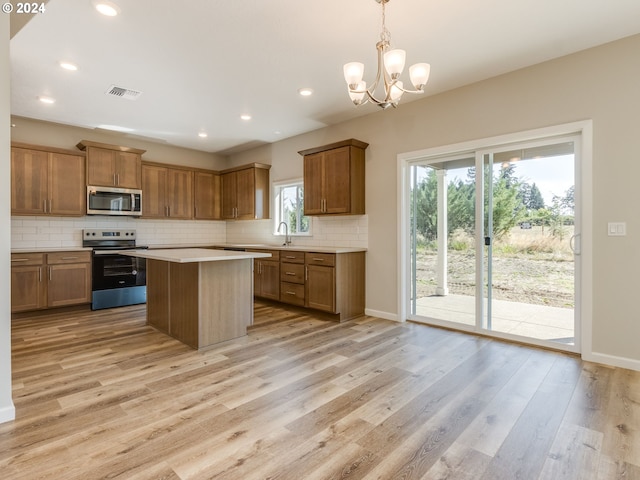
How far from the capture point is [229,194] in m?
6.58

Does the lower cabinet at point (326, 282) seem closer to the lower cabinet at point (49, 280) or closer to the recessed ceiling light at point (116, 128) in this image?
the lower cabinet at point (49, 280)

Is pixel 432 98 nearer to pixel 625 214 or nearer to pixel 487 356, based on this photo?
pixel 625 214

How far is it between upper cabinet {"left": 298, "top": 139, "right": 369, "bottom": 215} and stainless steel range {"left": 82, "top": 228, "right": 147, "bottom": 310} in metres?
2.85

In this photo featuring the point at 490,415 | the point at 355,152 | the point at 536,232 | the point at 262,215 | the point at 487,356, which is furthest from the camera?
the point at 262,215

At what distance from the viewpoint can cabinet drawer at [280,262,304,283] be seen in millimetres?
4797

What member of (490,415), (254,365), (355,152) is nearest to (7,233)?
(254,365)

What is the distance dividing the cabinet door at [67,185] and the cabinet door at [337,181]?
11.6 feet

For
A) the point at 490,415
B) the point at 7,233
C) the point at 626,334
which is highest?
the point at 7,233

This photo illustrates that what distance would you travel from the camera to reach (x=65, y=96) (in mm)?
4027

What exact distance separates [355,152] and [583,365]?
10.7 ft

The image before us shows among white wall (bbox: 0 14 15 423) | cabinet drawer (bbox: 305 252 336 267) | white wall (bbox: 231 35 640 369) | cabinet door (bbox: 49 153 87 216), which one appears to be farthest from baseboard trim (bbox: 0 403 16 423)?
white wall (bbox: 231 35 640 369)

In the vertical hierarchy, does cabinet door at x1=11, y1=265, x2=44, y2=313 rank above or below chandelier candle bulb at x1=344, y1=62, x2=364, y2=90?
below

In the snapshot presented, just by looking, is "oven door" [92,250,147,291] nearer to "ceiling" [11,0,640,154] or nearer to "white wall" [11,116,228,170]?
"white wall" [11,116,228,170]

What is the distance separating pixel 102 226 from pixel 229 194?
7.02 ft
